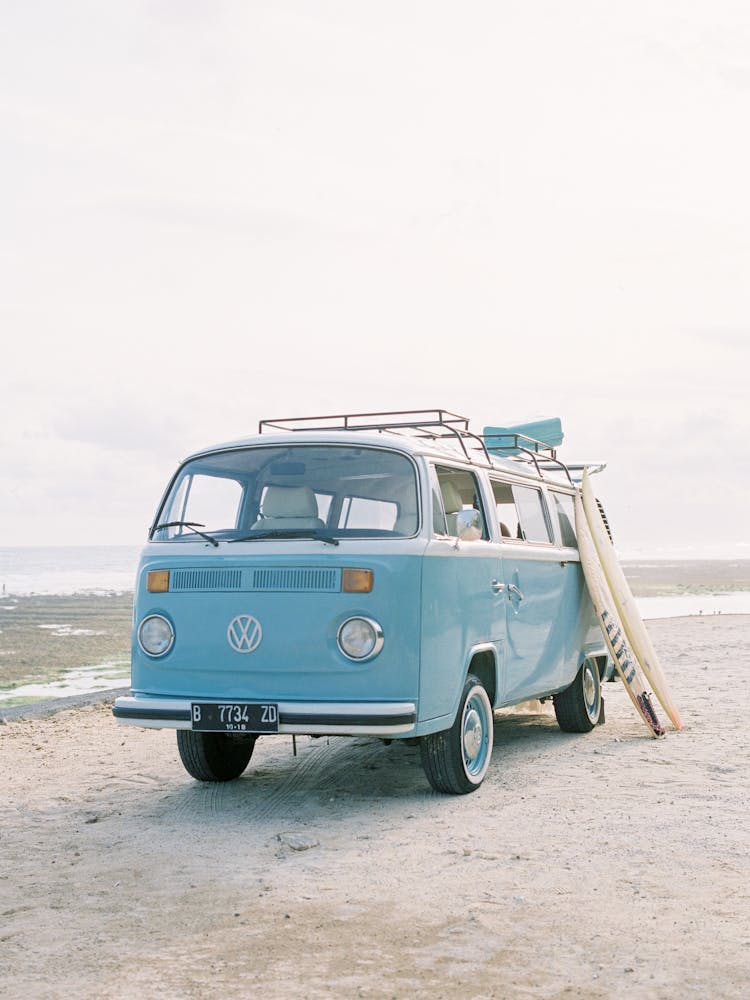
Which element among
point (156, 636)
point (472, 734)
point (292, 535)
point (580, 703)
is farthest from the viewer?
point (580, 703)

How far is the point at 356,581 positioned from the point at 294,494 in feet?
3.27

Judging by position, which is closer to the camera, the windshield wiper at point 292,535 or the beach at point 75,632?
the windshield wiper at point 292,535

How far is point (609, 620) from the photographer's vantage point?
10961 mm

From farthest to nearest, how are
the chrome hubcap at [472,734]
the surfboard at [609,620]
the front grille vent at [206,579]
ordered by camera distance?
1. the surfboard at [609,620]
2. the chrome hubcap at [472,734]
3. the front grille vent at [206,579]

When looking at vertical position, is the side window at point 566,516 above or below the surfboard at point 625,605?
above

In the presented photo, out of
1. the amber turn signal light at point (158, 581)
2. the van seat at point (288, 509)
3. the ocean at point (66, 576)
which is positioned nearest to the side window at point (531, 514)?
the van seat at point (288, 509)

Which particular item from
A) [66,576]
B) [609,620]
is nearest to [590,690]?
[609,620]

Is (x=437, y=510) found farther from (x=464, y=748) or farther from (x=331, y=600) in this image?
(x=464, y=748)

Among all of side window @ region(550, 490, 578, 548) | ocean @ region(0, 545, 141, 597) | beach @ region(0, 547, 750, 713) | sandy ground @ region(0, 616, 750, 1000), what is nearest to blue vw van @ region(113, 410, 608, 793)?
sandy ground @ region(0, 616, 750, 1000)

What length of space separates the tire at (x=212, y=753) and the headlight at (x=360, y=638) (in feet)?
5.27

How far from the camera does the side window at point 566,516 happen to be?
10.8m

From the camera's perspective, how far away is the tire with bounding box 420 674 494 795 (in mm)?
7840

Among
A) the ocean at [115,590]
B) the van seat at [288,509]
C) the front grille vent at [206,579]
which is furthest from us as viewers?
the ocean at [115,590]

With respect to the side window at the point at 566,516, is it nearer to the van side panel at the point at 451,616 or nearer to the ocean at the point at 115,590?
the van side panel at the point at 451,616
